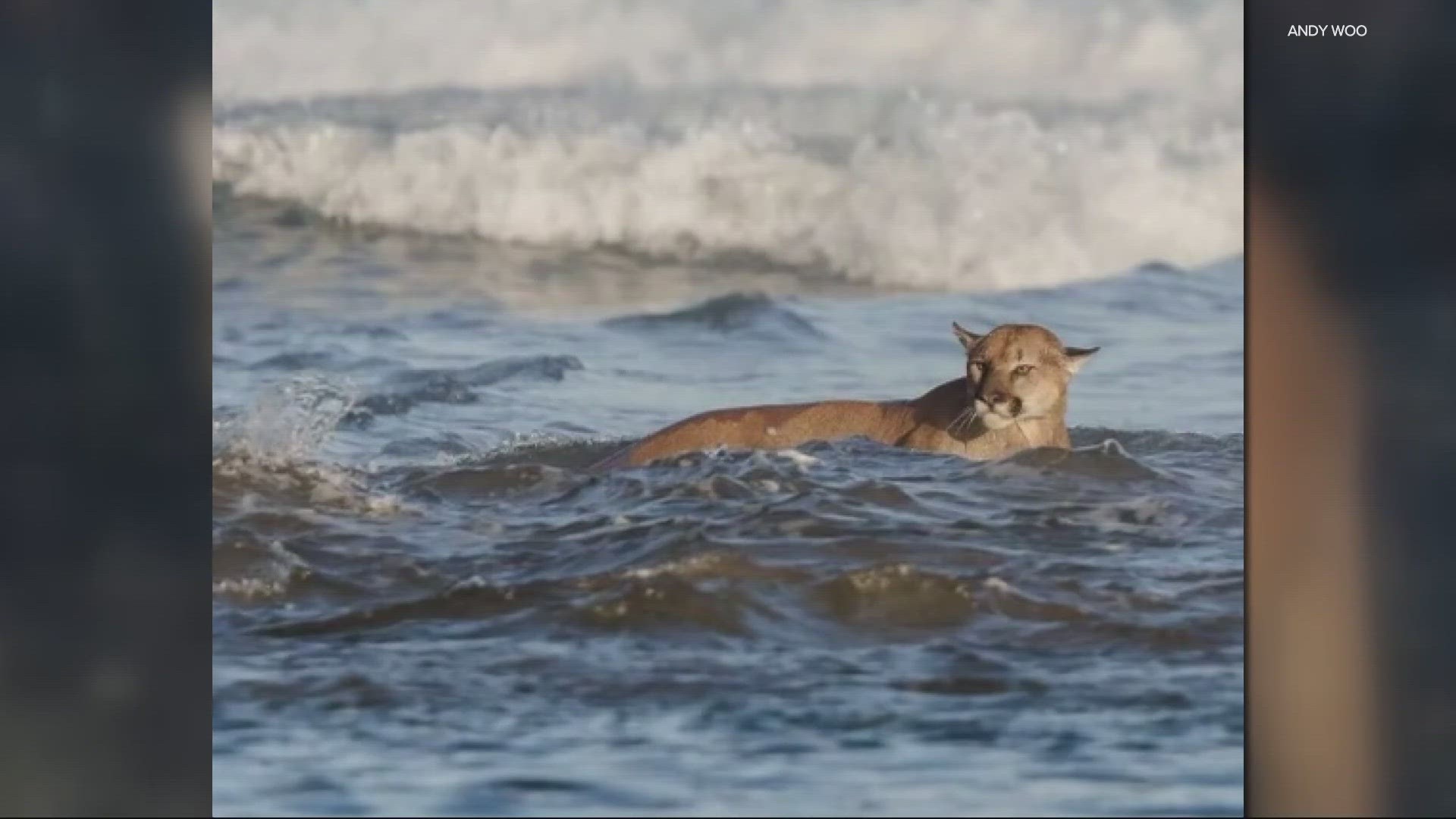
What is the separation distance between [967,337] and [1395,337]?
124 centimetres

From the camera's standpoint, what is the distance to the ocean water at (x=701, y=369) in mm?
6824

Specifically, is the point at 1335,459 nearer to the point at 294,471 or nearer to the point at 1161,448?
the point at 1161,448

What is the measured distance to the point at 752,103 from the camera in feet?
23.4

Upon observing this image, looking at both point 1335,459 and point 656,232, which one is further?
point 656,232

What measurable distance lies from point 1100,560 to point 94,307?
305 centimetres

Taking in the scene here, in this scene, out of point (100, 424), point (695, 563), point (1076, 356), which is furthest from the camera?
point (1076, 356)

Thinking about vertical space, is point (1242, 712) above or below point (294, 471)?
below

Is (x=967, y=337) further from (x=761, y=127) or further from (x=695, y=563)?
(x=695, y=563)

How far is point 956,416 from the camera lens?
7152 mm

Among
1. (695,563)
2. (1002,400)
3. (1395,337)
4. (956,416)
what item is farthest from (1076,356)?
(695,563)

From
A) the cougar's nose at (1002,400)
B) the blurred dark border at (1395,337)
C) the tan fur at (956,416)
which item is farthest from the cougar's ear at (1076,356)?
the blurred dark border at (1395,337)

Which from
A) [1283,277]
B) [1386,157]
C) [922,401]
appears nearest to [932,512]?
[922,401]

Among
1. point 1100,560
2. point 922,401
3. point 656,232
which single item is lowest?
point 1100,560

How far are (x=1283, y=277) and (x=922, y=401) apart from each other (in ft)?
3.71
